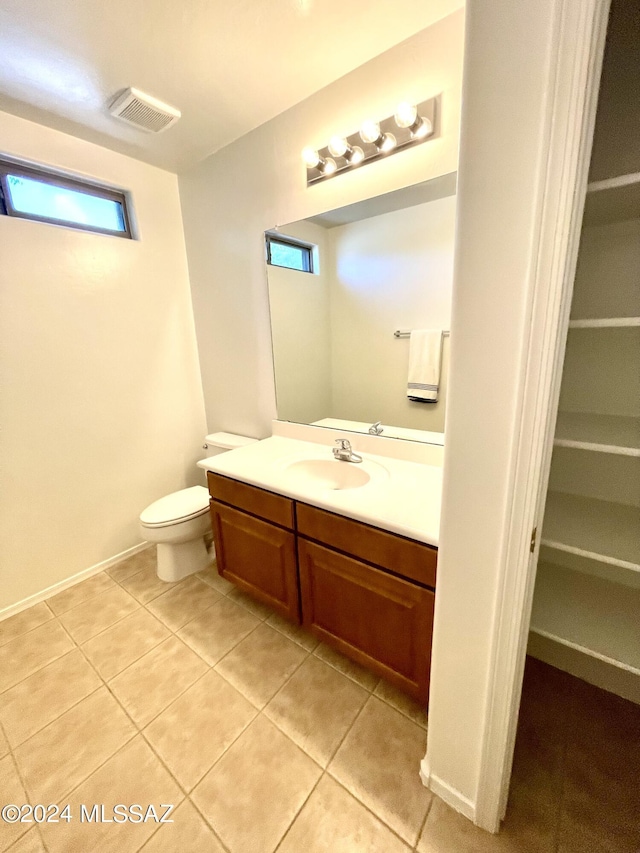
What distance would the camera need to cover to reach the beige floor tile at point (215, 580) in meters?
1.93

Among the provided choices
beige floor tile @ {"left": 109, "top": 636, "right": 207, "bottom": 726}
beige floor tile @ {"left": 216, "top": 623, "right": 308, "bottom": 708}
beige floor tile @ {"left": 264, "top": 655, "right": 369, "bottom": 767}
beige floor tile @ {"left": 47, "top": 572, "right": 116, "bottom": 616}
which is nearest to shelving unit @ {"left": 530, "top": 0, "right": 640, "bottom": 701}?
beige floor tile @ {"left": 264, "top": 655, "right": 369, "bottom": 767}

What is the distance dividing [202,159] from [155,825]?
291cm

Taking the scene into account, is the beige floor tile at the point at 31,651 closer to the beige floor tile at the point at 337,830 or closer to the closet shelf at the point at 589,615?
the beige floor tile at the point at 337,830

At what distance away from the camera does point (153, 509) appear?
1.94 meters

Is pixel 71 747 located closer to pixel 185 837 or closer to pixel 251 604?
pixel 185 837

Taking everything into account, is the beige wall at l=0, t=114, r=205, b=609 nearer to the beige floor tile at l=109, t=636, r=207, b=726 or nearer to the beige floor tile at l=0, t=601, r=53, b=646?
the beige floor tile at l=0, t=601, r=53, b=646

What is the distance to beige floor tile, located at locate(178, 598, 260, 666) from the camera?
5.09ft

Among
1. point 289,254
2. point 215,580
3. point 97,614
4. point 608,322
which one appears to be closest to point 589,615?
point 608,322

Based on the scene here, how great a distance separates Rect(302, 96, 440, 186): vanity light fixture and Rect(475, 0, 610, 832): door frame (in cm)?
82

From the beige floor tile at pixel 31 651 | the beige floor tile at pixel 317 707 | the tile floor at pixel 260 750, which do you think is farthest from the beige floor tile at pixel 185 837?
the beige floor tile at pixel 31 651

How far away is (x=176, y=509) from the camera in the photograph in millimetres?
1923

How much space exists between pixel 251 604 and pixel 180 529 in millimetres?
560

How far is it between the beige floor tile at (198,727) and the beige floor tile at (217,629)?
0.48ft

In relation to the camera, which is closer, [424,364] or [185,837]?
[185,837]
